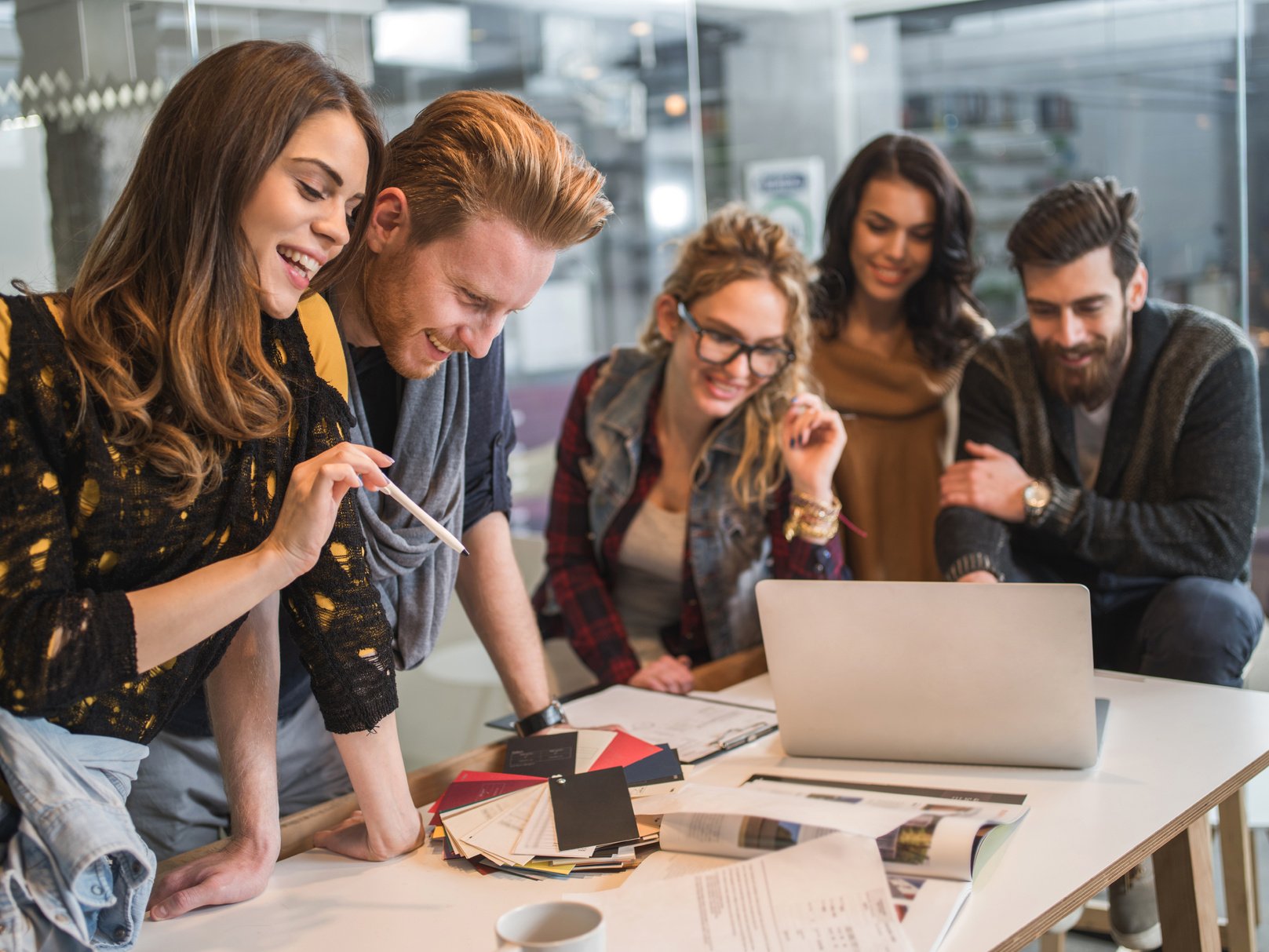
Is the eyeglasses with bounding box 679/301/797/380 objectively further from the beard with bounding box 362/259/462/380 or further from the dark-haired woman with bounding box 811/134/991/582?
the beard with bounding box 362/259/462/380

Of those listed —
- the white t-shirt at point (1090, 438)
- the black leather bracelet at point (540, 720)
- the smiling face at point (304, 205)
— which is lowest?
the black leather bracelet at point (540, 720)

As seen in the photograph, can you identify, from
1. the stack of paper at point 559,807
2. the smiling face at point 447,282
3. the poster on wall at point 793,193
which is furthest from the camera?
the poster on wall at point 793,193

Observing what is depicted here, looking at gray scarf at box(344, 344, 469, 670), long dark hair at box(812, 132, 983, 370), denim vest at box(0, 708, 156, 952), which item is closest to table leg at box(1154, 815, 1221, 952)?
gray scarf at box(344, 344, 469, 670)

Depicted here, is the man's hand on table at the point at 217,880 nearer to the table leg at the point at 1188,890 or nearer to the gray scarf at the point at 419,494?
the gray scarf at the point at 419,494

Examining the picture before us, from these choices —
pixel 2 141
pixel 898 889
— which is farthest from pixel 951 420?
pixel 2 141

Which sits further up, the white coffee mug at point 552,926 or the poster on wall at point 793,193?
the poster on wall at point 793,193

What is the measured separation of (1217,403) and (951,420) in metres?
0.62

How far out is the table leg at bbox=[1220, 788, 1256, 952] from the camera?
6.41 feet

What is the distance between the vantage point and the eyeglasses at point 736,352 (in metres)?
2.21

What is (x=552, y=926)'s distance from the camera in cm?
97

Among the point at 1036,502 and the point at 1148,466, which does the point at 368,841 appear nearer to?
the point at 1036,502

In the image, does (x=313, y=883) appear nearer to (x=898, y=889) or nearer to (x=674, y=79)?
(x=898, y=889)

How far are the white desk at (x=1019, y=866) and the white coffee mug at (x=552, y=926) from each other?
13 centimetres

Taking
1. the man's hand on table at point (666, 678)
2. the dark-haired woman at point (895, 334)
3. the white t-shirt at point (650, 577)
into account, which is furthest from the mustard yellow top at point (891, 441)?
the man's hand on table at point (666, 678)
